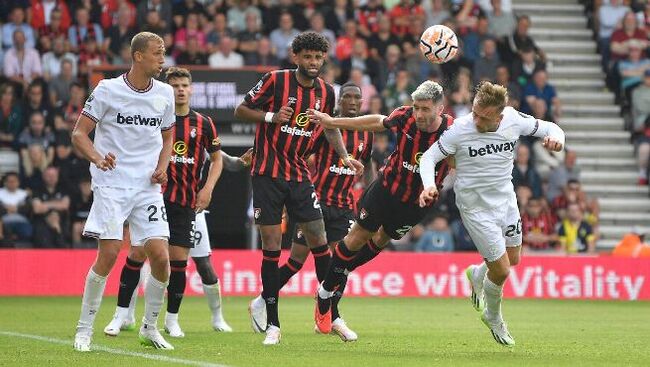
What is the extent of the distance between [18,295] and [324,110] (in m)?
9.37

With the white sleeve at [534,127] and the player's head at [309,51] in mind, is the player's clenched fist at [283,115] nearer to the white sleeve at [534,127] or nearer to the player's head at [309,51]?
the player's head at [309,51]

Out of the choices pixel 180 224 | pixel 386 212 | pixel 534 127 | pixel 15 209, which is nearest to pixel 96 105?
pixel 180 224

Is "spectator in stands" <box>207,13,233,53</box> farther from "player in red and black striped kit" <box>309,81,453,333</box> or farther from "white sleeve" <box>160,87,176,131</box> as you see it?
"white sleeve" <box>160,87,176,131</box>

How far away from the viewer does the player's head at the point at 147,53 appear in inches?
436

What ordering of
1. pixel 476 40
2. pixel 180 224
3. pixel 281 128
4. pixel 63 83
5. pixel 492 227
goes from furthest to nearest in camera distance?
pixel 476 40
pixel 63 83
pixel 180 224
pixel 281 128
pixel 492 227

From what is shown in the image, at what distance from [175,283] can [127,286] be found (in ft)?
1.53

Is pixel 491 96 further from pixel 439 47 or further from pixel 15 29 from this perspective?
pixel 15 29

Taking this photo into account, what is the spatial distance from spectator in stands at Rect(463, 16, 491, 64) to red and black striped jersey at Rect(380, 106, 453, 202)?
43.9ft

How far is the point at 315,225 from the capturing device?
41.6 feet

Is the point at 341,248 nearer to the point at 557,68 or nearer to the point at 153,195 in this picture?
the point at 153,195

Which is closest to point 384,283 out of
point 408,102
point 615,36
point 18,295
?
point 408,102

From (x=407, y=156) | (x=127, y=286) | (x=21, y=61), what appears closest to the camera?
(x=407, y=156)

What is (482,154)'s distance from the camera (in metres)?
11.6

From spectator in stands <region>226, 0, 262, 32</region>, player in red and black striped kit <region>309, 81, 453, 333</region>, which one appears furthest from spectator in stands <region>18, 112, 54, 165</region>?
player in red and black striped kit <region>309, 81, 453, 333</region>
